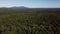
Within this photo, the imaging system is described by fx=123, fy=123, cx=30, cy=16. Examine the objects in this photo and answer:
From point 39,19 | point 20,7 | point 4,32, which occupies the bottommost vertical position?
point 4,32

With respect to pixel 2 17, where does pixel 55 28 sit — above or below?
below

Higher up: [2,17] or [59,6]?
[59,6]

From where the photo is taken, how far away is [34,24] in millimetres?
2133

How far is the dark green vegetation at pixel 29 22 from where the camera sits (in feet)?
6.76

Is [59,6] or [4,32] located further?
[59,6]

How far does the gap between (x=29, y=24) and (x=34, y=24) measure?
0.29 feet

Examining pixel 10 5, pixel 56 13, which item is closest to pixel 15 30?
pixel 10 5

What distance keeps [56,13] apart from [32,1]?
0.47 m

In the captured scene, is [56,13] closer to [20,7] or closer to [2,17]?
[20,7]

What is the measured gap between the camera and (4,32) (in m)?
2.04

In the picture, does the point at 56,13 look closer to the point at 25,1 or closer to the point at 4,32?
the point at 25,1

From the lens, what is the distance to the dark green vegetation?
2061 mm

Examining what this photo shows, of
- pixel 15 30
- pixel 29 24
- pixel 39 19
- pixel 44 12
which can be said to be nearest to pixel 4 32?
pixel 15 30

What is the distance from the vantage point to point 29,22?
2127mm
